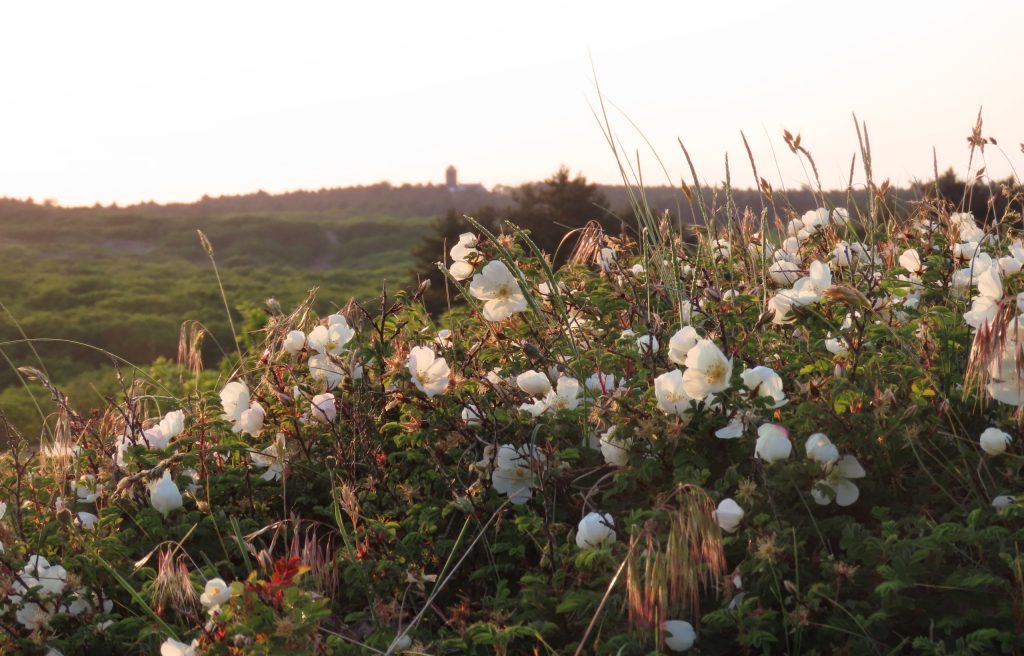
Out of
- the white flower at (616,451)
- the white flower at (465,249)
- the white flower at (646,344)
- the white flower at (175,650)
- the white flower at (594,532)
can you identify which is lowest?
the white flower at (175,650)

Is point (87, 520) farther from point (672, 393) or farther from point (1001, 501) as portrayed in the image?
point (1001, 501)

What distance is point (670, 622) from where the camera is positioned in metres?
1.76

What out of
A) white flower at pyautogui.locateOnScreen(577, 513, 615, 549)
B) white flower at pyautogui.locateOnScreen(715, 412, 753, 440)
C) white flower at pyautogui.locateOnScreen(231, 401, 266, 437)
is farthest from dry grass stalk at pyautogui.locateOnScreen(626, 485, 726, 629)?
white flower at pyautogui.locateOnScreen(231, 401, 266, 437)

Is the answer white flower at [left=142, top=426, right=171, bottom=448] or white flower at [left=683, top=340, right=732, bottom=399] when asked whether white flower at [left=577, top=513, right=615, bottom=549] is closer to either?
white flower at [left=683, top=340, right=732, bottom=399]

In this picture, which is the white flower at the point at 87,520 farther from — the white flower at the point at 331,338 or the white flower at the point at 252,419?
the white flower at the point at 331,338

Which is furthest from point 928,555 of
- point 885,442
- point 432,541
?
point 432,541

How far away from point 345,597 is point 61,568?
2.01 ft

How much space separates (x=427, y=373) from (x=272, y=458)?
0.44 metres

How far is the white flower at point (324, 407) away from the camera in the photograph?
2492 mm

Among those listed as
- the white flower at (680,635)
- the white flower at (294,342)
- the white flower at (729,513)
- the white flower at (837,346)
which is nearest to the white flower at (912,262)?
the white flower at (837,346)

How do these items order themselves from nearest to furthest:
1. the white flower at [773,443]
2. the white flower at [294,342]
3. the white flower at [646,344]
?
the white flower at [773,443] < the white flower at [646,344] < the white flower at [294,342]

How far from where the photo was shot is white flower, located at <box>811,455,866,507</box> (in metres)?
1.97

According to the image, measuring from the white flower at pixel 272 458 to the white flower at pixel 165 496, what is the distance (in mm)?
208

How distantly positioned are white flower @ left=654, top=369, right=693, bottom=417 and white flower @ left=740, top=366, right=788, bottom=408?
0.13m
